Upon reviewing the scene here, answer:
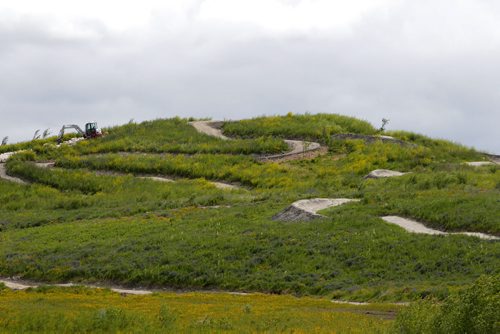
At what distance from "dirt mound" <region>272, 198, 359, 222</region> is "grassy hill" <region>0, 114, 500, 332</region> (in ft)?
3.03

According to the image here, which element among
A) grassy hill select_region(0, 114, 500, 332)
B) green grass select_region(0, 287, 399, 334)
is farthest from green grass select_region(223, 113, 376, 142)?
green grass select_region(0, 287, 399, 334)

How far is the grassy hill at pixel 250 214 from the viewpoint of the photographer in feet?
133

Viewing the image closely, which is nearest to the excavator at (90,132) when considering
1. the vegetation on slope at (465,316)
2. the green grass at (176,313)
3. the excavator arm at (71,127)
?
the excavator arm at (71,127)

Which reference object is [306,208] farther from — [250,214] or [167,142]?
[167,142]

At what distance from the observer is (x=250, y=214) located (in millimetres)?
54188

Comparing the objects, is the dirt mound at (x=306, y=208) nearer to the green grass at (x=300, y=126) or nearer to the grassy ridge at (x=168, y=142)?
the grassy ridge at (x=168, y=142)

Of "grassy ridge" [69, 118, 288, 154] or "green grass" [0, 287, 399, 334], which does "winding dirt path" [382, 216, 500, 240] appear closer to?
"green grass" [0, 287, 399, 334]

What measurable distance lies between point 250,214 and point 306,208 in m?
3.34

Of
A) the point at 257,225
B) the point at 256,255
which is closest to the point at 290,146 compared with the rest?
the point at 257,225

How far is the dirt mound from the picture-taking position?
5065 centimetres

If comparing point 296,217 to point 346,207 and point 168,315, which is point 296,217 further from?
point 168,315

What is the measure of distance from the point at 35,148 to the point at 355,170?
32.6 metres

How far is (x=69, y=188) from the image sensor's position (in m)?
74.0

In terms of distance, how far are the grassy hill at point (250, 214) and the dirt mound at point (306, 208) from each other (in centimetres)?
92
